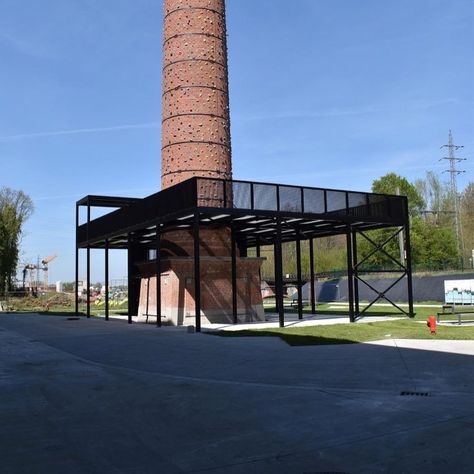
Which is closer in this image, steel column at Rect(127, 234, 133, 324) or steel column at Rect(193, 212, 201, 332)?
steel column at Rect(193, 212, 201, 332)

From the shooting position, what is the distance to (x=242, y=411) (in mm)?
7270

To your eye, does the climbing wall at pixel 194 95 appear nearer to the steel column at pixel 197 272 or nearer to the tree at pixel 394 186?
the steel column at pixel 197 272

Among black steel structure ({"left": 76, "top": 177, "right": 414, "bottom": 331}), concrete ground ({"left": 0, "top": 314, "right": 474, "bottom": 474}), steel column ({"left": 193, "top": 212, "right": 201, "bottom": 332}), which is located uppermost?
black steel structure ({"left": 76, "top": 177, "right": 414, "bottom": 331})

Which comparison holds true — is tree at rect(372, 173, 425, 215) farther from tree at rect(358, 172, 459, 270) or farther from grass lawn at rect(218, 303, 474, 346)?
grass lawn at rect(218, 303, 474, 346)

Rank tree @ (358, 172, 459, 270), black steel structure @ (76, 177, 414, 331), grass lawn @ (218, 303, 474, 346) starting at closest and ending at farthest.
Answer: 1. grass lawn @ (218, 303, 474, 346)
2. black steel structure @ (76, 177, 414, 331)
3. tree @ (358, 172, 459, 270)

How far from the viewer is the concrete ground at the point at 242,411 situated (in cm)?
523

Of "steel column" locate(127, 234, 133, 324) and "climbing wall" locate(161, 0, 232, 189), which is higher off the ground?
"climbing wall" locate(161, 0, 232, 189)

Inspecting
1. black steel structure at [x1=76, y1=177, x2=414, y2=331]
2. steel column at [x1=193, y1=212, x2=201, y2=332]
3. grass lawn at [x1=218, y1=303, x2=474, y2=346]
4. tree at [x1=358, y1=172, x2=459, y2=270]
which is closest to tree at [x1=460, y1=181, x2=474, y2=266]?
tree at [x1=358, y1=172, x2=459, y2=270]

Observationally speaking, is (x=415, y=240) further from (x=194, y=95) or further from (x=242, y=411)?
(x=242, y=411)

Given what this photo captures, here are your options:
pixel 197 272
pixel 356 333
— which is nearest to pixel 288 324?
pixel 356 333

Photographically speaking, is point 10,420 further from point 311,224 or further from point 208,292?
point 311,224

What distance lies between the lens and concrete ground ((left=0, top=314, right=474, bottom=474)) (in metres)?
5.23

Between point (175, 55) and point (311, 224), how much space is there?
9772mm

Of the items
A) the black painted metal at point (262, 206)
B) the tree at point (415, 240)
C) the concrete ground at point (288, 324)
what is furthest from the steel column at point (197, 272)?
the tree at point (415, 240)
